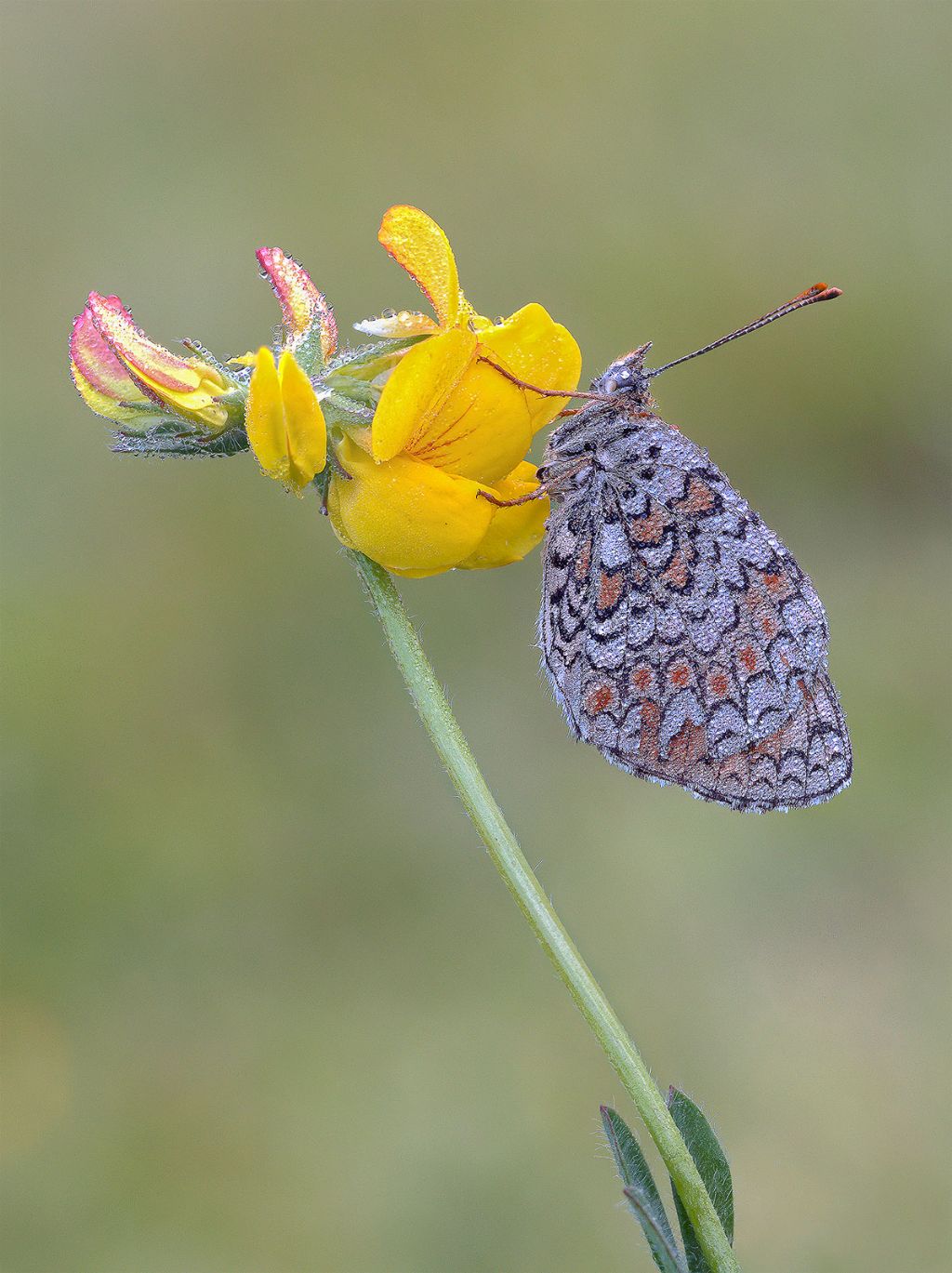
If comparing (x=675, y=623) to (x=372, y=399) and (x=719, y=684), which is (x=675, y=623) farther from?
(x=372, y=399)

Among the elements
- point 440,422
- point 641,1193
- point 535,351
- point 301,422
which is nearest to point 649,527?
point 535,351

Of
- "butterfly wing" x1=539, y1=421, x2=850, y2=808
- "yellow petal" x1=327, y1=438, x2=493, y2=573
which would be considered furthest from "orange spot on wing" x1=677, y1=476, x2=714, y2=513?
"yellow petal" x1=327, y1=438, x2=493, y2=573

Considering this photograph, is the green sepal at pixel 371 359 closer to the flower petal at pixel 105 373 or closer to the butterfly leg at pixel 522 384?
the butterfly leg at pixel 522 384

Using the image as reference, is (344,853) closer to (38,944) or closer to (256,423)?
(38,944)

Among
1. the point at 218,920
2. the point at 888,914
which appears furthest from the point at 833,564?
the point at 218,920

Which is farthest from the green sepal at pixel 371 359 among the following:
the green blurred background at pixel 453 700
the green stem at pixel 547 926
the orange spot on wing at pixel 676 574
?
the green blurred background at pixel 453 700

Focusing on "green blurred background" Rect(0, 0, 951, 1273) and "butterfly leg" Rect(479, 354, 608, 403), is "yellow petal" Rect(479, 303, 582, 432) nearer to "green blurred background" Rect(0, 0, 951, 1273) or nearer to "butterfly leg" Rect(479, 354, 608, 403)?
"butterfly leg" Rect(479, 354, 608, 403)

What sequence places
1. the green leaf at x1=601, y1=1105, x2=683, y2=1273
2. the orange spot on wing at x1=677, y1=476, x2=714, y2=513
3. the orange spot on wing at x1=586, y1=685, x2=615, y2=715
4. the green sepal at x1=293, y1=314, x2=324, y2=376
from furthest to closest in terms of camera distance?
the orange spot on wing at x1=677, y1=476, x2=714, y2=513 < the orange spot on wing at x1=586, y1=685, x2=615, y2=715 < the green sepal at x1=293, y1=314, x2=324, y2=376 < the green leaf at x1=601, y1=1105, x2=683, y2=1273
